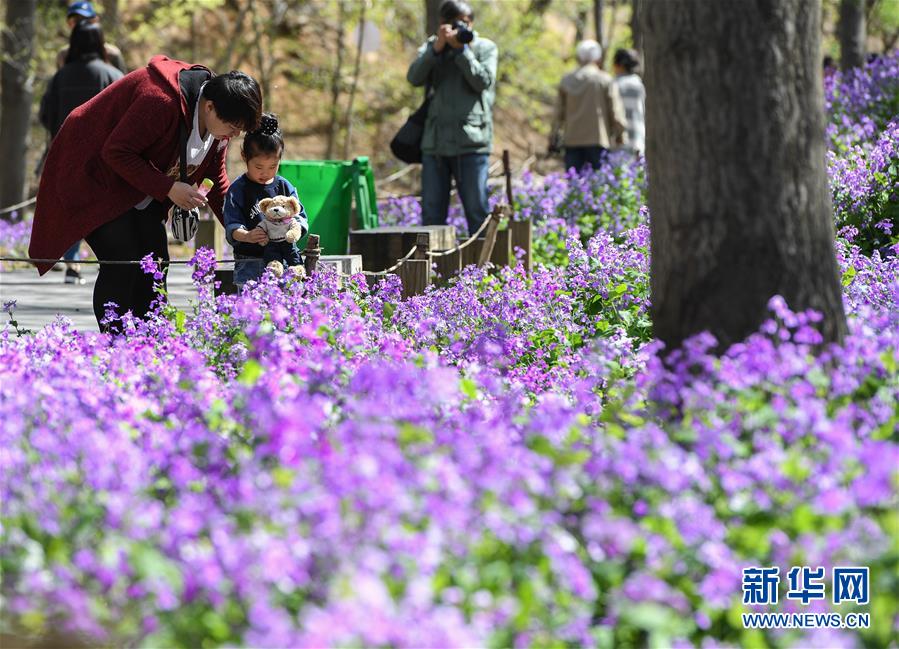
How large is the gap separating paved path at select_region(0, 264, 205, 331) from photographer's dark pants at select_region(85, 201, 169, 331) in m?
2.14

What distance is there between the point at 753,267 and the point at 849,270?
7.67 feet

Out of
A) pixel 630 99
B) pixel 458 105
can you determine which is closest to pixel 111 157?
pixel 458 105

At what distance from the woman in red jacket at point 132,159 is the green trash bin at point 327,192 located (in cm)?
281

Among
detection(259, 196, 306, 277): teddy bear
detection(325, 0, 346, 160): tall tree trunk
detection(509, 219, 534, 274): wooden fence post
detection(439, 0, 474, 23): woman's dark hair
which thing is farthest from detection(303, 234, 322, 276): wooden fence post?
detection(325, 0, 346, 160): tall tree trunk

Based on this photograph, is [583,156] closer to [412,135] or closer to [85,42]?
[412,135]

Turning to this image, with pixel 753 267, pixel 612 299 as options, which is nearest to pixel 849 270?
pixel 612 299

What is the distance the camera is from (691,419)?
11.4ft

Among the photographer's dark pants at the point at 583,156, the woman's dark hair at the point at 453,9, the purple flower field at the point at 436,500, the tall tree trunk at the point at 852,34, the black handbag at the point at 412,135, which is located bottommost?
the purple flower field at the point at 436,500

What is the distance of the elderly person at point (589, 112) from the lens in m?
12.9

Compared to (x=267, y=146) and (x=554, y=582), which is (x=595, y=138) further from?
(x=554, y=582)

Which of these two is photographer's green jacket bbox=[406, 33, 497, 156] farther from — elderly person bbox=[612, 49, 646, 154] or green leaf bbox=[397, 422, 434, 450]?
green leaf bbox=[397, 422, 434, 450]

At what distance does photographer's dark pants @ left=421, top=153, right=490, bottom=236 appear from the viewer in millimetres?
9688

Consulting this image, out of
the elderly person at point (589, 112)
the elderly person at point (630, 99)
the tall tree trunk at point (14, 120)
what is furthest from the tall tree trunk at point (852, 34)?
the tall tree trunk at point (14, 120)

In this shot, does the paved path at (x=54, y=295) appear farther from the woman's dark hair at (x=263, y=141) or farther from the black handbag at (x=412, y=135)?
the woman's dark hair at (x=263, y=141)
